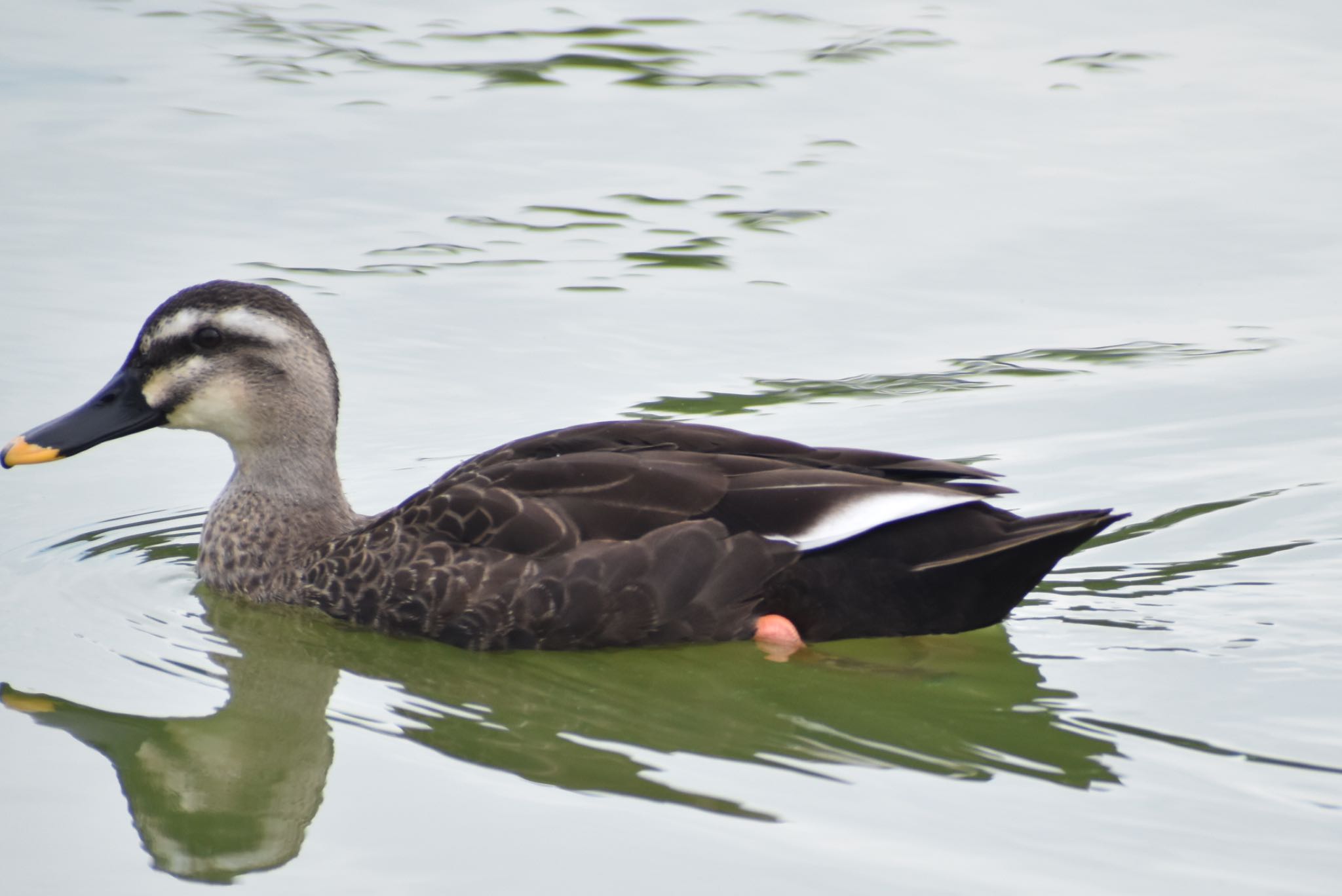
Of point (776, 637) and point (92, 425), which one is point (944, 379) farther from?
point (92, 425)

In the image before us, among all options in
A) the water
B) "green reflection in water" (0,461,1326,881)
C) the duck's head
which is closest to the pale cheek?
the duck's head

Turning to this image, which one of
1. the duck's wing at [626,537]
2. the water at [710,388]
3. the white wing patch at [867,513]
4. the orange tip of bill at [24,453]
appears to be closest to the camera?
the water at [710,388]

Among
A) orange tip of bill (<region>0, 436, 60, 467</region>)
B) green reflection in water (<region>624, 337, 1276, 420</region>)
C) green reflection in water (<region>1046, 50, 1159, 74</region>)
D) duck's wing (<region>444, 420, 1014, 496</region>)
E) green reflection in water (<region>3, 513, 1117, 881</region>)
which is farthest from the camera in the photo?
green reflection in water (<region>1046, 50, 1159, 74</region>)

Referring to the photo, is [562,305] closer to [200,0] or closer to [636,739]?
[636,739]

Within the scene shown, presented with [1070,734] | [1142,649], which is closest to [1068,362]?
[1142,649]

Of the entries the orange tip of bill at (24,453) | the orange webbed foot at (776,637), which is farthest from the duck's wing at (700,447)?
the orange tip of bill at (24,453)

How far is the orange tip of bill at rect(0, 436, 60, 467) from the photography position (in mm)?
7324

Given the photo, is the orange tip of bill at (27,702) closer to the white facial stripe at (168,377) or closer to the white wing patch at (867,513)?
the white facial stripe at (168,377)

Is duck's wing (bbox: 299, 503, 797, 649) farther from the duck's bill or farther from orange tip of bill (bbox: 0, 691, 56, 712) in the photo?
the duck's bill

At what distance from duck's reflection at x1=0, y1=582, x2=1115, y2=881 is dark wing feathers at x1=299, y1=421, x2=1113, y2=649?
13 cm

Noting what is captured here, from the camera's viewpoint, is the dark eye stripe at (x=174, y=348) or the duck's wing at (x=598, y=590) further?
the dark eye stripe at (x=174, y=348)

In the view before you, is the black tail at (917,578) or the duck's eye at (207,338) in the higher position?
the duck's eye at (207,338)

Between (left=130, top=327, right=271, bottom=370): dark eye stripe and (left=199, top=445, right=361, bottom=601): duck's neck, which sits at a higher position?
(left=130, top=327, right=271, bottom=370): dark eye stripe

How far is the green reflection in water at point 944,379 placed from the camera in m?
9.02
